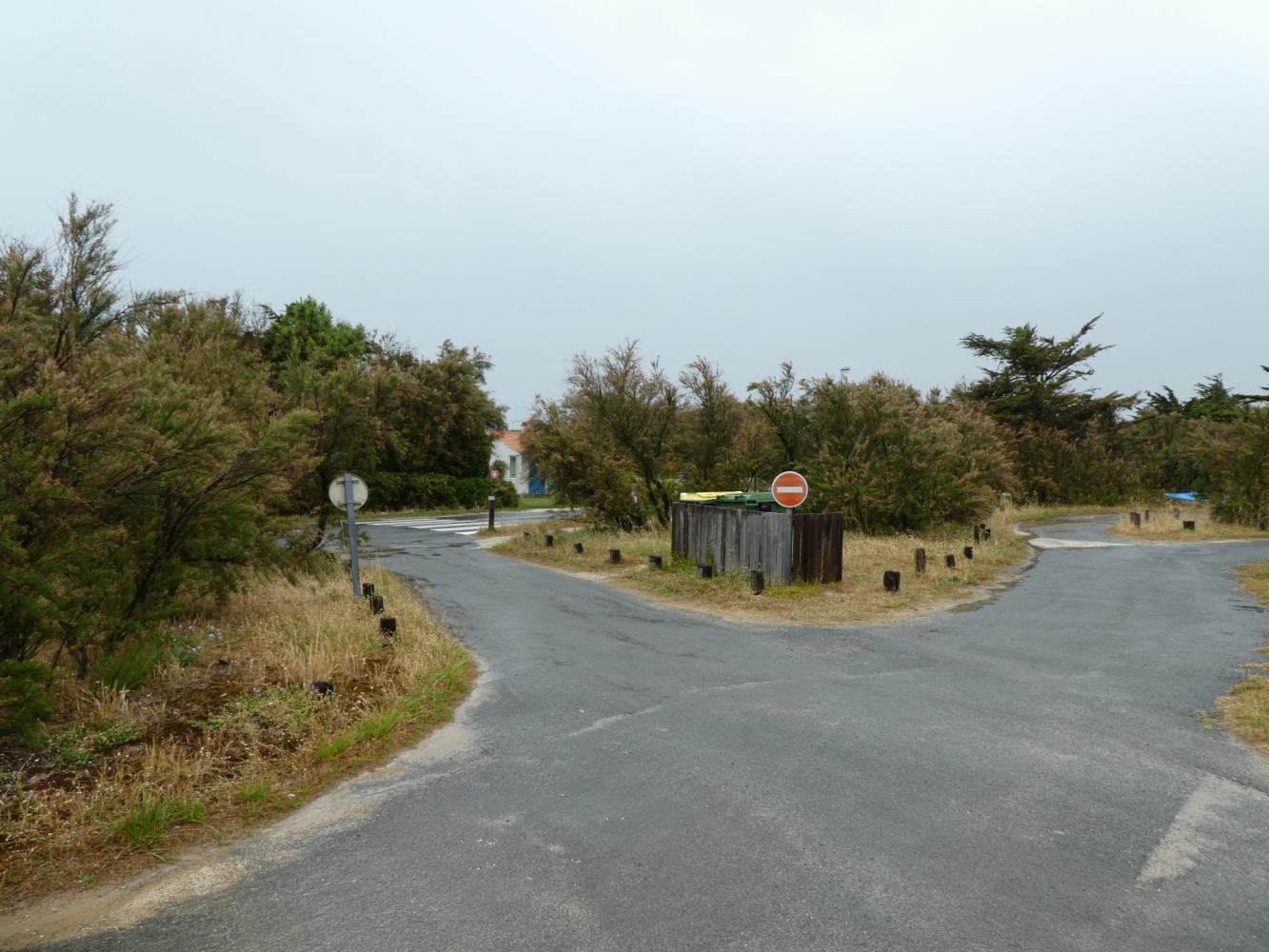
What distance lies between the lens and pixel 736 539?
14.1 metres

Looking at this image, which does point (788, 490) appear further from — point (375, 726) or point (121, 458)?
point (121, 458)

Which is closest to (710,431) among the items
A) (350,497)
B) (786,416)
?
(786,416)

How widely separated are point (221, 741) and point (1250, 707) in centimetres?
763

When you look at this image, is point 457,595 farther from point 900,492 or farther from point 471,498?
point 471,498

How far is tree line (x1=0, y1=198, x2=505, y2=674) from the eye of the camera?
5.63 metres

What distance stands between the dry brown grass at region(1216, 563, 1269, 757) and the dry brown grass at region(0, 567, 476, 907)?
19.2 ft

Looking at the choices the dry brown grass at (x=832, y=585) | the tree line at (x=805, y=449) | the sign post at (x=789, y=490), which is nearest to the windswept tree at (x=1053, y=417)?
the tree line at (x=805, y=449)

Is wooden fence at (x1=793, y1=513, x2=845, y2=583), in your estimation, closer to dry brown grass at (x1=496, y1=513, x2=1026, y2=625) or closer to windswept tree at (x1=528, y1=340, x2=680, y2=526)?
dry brown grass at (x1=496, y1=513, x2=1026, y2=625)

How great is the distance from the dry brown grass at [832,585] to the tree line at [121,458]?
236 inches

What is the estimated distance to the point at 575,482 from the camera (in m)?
22.8

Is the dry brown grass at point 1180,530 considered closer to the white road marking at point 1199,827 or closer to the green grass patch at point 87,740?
the white road marking at point 1199,827

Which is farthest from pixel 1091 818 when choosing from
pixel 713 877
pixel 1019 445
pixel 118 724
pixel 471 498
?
pixel 471 498

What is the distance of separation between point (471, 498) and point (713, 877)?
39.3 meters

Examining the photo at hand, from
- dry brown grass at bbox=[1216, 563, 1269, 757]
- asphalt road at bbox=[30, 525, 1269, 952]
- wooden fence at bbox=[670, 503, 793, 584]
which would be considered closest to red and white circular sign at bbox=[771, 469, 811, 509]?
wooden fence at bbox=[670, 503, 793, 584]
